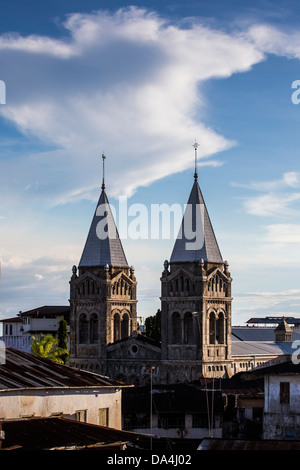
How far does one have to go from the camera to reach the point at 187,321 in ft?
281

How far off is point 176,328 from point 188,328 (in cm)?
135

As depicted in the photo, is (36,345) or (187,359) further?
(36,345)

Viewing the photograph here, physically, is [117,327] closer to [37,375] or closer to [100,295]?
[100,295]

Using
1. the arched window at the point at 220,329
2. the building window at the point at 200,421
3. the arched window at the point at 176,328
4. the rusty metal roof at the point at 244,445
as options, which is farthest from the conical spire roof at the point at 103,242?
the rusty metal roof at the point at 244,445

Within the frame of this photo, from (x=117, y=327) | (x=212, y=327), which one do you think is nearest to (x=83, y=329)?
(x=117, y=327)

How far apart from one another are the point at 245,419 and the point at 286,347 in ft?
147

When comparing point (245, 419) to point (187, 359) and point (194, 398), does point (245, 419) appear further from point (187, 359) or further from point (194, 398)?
point (187, 359)

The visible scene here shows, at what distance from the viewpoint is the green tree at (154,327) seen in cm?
10888

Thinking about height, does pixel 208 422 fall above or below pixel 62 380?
below

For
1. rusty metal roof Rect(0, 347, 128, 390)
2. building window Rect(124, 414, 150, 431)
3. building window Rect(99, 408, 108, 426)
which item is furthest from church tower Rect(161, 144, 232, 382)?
building window Rect(99, 408, 108, 426)

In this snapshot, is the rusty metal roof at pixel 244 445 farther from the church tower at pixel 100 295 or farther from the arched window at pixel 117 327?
the arched window at pixel 117 327

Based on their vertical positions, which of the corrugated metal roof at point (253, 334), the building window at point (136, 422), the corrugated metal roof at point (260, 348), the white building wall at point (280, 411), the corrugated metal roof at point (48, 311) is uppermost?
the corrugated metal roof at point (48, 311)

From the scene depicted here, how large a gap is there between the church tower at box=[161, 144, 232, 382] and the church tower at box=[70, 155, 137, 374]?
7018mm
